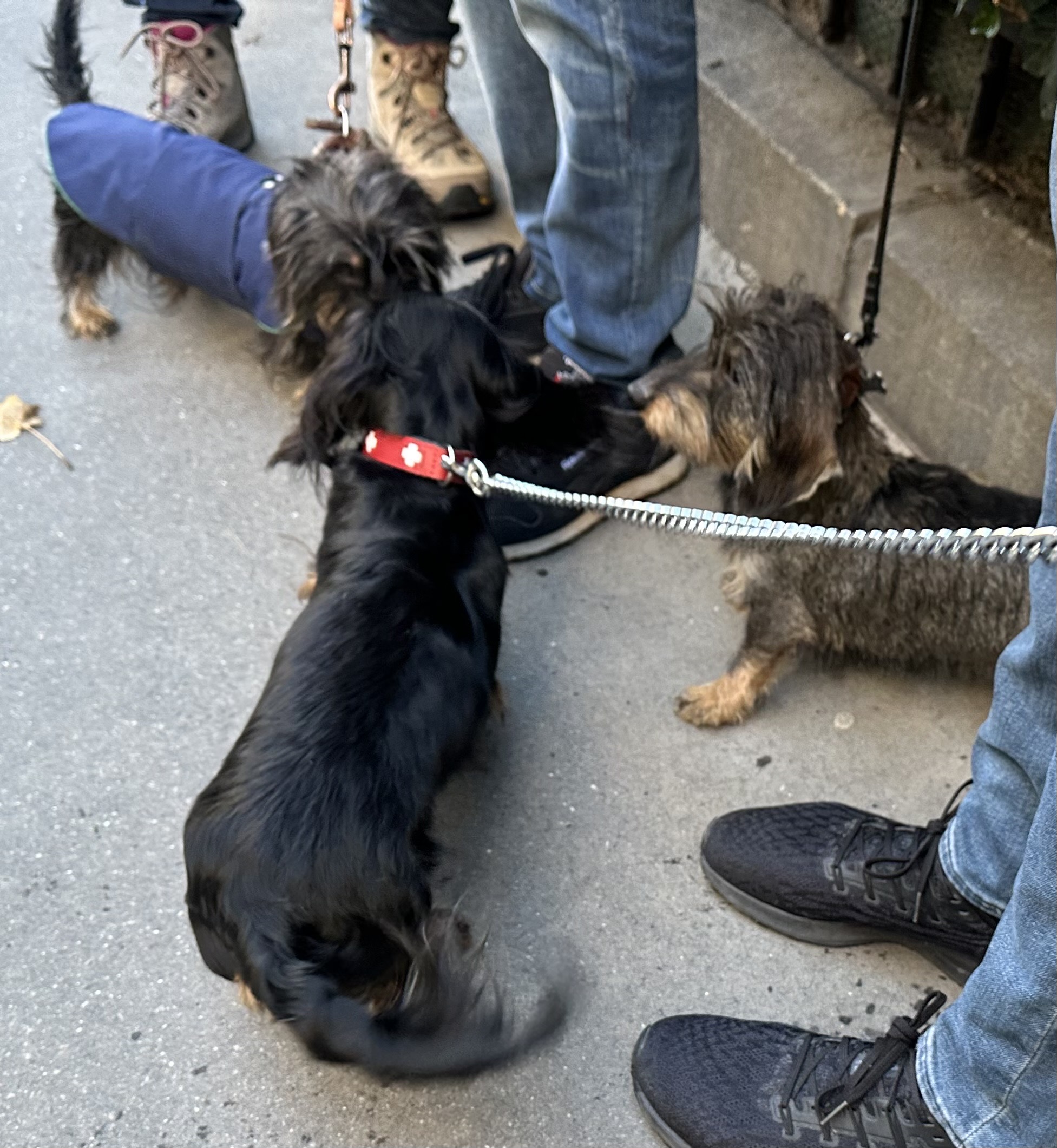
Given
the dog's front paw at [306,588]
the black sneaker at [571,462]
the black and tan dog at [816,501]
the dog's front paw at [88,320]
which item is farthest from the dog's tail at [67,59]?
the black and tan dog at [816,501]

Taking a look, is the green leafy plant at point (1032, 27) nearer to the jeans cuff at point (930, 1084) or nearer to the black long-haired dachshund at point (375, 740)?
the black long-haired dachshund at point (375, 740)

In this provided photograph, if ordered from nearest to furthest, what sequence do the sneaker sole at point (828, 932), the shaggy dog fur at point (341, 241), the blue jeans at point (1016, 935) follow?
1. the blue jeans at point (1016, 935)
2. the sneaker sole at point (828, 932)
3. the shaggy dog fur at point (341, 241)

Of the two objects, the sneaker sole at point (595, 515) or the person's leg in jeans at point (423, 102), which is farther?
the person's leg in jeans at point (423, 102)

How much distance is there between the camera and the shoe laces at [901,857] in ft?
6.72

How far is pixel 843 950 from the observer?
2.18m

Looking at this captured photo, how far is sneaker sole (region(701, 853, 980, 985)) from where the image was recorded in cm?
209

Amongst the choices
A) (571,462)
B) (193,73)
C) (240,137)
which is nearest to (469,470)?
(571,462)

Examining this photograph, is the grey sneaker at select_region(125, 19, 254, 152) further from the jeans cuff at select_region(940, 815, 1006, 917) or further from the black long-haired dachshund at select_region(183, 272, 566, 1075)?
the jeans cuff at select_region(940, 815, 1006, 917)

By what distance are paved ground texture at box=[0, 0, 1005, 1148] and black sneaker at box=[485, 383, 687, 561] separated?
0.28 feet

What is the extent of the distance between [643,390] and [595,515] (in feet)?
1.96

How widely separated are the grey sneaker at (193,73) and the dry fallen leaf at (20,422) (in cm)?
120

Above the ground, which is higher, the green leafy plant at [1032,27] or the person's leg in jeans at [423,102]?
the green leafy plant at [1032,27]

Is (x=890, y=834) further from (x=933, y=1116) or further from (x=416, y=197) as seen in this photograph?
(x=416, y=197)

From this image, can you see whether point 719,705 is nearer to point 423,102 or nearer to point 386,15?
point 423,102
